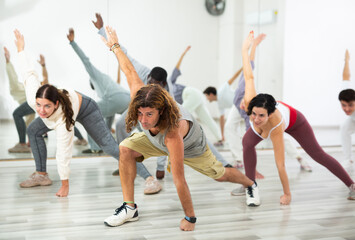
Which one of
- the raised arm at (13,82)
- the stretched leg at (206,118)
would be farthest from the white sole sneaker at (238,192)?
the raised arm at (13,82)

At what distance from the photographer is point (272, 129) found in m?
3.12

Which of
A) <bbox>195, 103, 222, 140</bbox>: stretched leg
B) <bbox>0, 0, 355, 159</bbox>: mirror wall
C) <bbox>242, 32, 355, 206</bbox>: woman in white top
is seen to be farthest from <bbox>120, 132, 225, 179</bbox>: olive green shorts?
<bbox>195, 103, 222, 140</bbox>: stretched leg

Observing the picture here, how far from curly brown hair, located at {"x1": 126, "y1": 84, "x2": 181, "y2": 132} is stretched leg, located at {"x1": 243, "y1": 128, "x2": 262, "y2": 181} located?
3.49ft

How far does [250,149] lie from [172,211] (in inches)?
32.1

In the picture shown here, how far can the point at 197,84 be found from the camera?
5.79m

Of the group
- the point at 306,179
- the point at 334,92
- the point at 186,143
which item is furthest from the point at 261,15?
the point at 186,143

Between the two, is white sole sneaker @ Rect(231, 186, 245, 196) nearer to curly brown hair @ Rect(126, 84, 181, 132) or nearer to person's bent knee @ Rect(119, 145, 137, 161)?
person's bent knee @ Rect(119, 145, 137, 161)

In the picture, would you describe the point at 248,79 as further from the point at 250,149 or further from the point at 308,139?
the point at 308,139

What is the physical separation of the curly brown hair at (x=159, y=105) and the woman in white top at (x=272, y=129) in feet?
2.65

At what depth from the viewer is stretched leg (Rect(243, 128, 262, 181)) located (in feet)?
10.9

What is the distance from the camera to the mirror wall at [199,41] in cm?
470

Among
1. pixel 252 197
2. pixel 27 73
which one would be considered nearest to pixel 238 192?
pixel 252 197

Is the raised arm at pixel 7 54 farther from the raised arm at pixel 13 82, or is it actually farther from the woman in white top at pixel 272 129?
the woman in white top at pixel 272 129

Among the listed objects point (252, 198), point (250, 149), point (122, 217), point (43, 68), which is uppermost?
point (43, 68)
